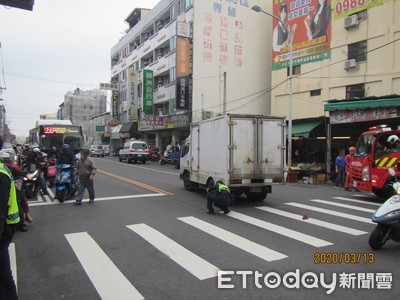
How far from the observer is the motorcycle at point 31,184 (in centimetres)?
1050

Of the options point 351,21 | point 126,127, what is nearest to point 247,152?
point 351,21

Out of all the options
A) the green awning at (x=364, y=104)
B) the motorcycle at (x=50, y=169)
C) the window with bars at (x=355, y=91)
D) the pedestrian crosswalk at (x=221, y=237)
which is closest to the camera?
the pedestrian crosswalk at (x=221, y=237)

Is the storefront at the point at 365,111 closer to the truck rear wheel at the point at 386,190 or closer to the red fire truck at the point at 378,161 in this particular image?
the red fire truck at the point at 378,161

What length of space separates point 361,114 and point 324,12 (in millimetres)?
11966

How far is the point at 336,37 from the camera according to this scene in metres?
24.6

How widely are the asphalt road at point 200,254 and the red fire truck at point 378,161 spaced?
88.4 inches

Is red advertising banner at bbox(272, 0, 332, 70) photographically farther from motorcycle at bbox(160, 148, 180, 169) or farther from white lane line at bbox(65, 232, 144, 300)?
white lane line at bbox(65, 232, 144, 300)

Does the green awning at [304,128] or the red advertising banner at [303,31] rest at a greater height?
the red advertising banner at [303,31]

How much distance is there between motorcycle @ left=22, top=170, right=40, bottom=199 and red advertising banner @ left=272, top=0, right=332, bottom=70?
18.9 meters

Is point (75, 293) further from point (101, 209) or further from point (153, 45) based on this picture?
point (153, 45)

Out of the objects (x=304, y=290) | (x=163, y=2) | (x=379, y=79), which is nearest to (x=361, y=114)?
(x=379, y=79)

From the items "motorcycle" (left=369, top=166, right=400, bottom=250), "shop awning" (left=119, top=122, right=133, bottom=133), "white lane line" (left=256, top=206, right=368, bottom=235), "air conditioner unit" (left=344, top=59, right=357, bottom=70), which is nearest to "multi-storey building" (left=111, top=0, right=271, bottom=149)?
"shop awning" (left=119, top=122, right=133, bottom=133)

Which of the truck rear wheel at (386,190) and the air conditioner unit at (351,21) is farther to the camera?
the air conditioner unit at (351,21)
